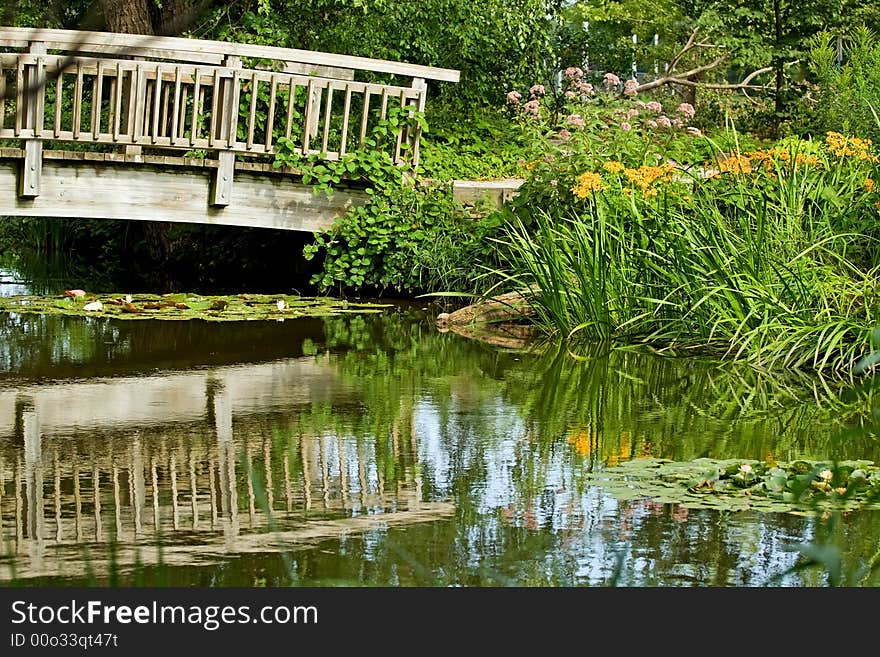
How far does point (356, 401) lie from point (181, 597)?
376cm

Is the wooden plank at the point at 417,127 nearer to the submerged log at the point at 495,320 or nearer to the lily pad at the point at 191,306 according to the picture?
the lily pad at the point at 191,306

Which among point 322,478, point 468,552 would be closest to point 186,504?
point 322,478

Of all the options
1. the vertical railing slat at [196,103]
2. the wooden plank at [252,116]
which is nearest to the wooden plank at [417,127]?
the wooden plank at [252,116]

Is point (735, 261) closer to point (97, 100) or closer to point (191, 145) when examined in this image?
point (191, 145)

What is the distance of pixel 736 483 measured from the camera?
16.5ft

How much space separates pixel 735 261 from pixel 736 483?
3.50 m

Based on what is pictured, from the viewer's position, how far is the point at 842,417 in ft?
21.2

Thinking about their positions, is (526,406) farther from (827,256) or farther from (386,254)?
(386,254)

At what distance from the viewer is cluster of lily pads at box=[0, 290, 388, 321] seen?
10.5m

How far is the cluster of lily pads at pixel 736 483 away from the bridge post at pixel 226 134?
24.3 feet

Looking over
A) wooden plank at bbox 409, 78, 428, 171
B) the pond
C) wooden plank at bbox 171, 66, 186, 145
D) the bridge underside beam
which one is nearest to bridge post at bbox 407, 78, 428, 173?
wooden plank at bbox 409, 78, 428, 171

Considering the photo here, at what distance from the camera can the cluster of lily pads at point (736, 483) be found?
4.73 m

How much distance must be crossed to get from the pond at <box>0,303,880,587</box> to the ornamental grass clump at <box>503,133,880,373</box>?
38 centimetres

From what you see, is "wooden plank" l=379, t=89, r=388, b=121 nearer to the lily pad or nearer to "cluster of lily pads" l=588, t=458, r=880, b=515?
the lily pad
